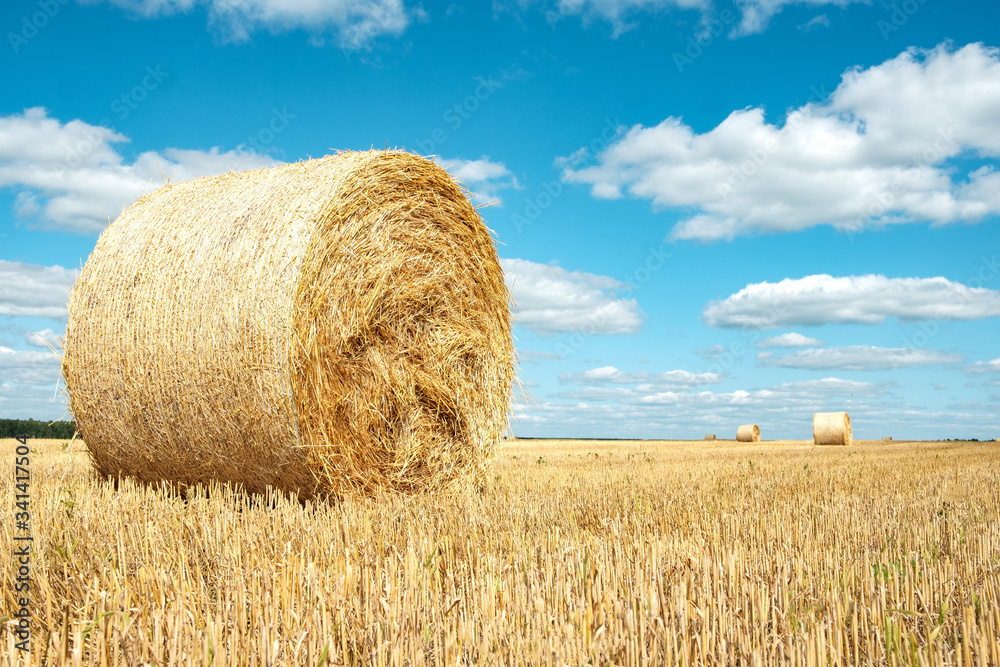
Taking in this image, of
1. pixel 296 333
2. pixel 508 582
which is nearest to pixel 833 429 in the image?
pixel 296 333

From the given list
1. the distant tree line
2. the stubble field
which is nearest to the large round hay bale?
the stubble field

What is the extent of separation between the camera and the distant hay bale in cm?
2278

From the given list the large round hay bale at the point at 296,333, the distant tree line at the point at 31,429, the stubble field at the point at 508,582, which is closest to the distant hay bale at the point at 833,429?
the stubble field at the point at 508,582

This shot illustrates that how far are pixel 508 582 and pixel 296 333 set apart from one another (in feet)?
10.6

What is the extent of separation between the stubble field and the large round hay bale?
0.66m

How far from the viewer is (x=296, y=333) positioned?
19.6ft

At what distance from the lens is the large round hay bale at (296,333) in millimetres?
6086

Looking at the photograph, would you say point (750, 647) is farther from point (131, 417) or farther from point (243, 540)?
point (131, 417)

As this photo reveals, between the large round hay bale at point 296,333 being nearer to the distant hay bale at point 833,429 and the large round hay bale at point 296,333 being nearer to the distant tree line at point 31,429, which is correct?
the distant hay bale at point 833,429

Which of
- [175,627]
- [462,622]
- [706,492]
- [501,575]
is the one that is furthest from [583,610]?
[706,492]

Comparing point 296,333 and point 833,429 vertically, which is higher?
point 296,333

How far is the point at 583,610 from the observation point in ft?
9.64

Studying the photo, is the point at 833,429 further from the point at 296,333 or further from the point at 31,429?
the point at 31,429

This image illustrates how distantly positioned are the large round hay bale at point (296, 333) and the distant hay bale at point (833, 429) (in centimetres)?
1799
